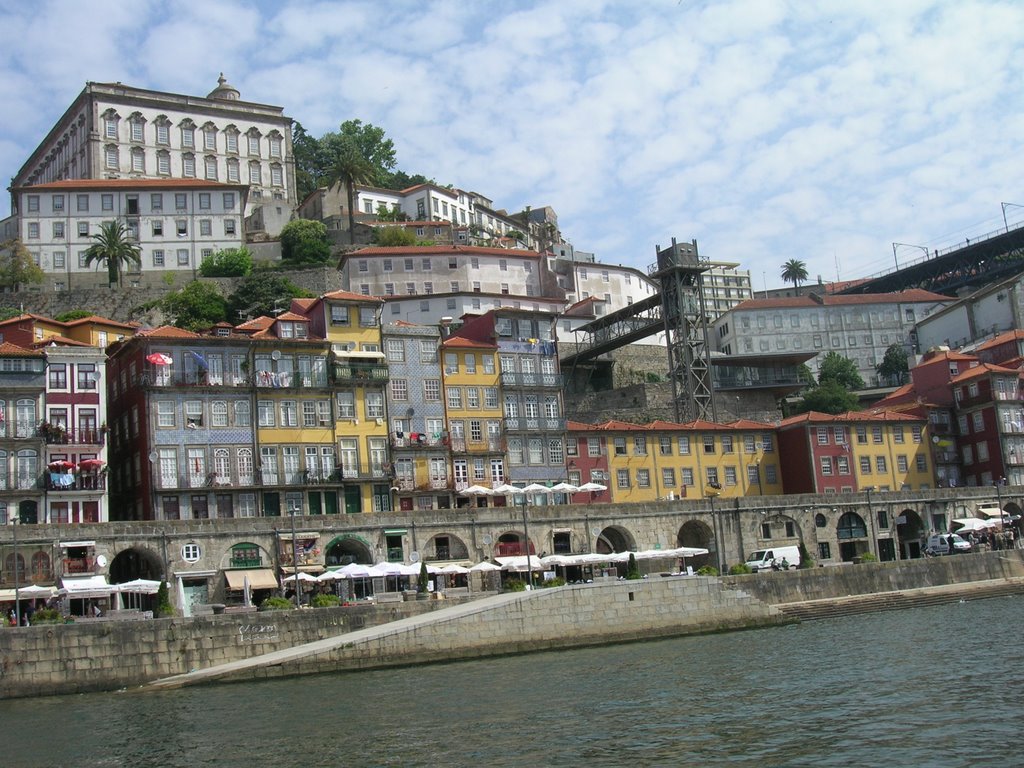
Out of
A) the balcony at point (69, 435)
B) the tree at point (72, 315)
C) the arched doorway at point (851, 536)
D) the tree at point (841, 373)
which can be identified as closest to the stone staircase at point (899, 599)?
the arched doorway at point (851, 536)

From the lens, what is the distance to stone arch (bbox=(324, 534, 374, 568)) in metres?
59.5

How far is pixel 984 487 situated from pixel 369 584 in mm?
43295

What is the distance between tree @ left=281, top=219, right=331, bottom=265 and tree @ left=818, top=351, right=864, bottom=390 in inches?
1899

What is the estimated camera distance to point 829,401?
337 ft

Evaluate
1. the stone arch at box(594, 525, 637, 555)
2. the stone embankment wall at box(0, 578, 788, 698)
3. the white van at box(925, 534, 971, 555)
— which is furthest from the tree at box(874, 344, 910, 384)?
the stone embankment wall at box(0, 578, 788, 698)

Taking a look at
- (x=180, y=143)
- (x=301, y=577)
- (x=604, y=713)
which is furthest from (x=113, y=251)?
(x=604, y=713)

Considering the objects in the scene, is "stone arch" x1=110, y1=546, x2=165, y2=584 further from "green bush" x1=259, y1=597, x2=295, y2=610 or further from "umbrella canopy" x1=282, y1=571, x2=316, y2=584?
"green bush" x1=259, y1=597, x2=295, y2=610

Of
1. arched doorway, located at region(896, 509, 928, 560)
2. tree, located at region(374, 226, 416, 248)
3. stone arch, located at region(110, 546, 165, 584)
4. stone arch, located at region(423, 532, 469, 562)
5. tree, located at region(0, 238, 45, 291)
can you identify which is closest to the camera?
stone arch, located at region(110, 546, 165, 584)

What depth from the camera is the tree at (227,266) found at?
353 feet

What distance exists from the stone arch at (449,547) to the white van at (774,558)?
14719mm

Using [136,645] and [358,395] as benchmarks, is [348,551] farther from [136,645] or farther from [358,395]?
[136,645]

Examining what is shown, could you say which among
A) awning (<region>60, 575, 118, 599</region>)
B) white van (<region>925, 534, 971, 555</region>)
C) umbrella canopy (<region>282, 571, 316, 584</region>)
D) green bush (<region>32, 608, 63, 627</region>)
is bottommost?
white van (<region>925, 534, 971, 555</region>)

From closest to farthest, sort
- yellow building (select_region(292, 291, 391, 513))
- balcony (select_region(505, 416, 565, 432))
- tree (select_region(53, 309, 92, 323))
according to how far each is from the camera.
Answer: yellow building (select_region(292, 291, 391, 513)) < balcony (select_region(505, 416, 565, 432)) < tree (select_region(53, 309, 92, 323))

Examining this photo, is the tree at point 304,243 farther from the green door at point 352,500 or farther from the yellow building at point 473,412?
the green door at point 352,500
